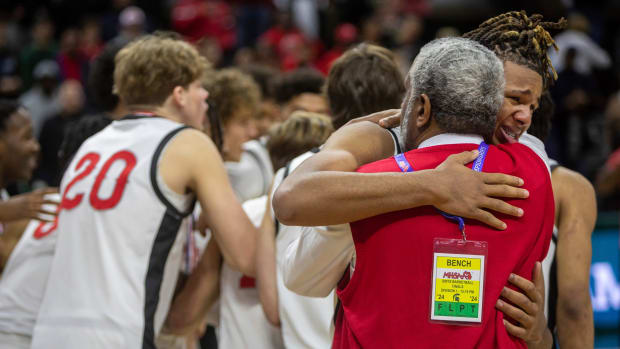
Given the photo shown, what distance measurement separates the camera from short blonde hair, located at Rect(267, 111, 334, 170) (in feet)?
12.3

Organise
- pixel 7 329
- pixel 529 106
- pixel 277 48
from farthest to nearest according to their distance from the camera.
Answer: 1. pixel 277 48
2. pixel 7 329
3. pixel 529 106

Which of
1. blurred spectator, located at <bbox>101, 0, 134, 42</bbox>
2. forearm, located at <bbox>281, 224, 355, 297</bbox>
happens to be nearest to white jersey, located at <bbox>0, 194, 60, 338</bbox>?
forearm, located at <bbox>281, 224, 355, 297</bbox>

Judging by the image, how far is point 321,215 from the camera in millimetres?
2125

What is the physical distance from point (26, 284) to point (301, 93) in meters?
2.49

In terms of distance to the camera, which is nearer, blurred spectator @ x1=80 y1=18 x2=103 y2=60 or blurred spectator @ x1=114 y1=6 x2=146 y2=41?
blurred spectator @ x1=114 y1=6 x2=146 y2=41

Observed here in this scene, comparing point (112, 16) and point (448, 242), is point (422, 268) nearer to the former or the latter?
point (448, 242)

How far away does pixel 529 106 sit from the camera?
2.45 meters

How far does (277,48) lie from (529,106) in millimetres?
10357

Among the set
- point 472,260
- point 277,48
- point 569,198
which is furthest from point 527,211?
point 277,48

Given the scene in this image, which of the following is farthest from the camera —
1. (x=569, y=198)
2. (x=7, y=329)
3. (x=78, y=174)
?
(x=7, y=329)

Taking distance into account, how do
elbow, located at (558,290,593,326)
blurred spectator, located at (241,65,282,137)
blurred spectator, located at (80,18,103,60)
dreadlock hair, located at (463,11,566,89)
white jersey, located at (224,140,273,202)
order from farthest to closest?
blurred spectator, located at (80,18,103,60), blurred spectator, located at (241,65,282,137), white jersey, located at (224,140,273,202), elbow, located at (558,290,593,326), dreadlock hair, located at (463,11,566,89)

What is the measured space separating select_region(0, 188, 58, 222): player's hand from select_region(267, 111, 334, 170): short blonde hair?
107cm

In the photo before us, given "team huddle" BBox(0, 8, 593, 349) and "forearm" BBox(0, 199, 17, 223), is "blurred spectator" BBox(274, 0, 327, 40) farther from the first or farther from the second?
"forearm" BBox(0, 199, 17, 223)

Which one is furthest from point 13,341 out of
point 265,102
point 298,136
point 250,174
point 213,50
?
point 213,50
